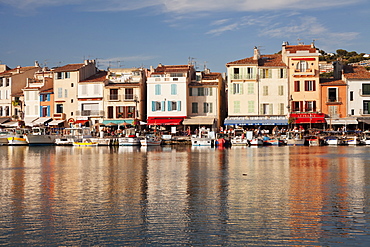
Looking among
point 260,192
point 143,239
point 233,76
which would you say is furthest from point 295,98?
point 143,239

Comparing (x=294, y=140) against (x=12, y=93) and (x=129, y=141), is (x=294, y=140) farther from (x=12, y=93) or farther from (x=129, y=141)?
(x=12, y=93)

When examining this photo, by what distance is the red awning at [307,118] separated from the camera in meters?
73.8

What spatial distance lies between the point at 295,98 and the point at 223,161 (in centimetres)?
3302

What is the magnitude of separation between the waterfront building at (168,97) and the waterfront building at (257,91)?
673cm

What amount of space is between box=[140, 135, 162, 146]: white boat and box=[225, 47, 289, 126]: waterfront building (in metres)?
10.5

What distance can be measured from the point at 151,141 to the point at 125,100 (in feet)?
34.5

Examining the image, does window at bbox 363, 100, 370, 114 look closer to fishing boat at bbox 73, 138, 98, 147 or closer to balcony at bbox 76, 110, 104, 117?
fishing boat at bbox 73, 138, 98, 147

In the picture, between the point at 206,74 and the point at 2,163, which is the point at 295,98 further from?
the point at 2,163

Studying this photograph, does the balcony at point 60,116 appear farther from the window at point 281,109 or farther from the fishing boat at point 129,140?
the window at point 281,109

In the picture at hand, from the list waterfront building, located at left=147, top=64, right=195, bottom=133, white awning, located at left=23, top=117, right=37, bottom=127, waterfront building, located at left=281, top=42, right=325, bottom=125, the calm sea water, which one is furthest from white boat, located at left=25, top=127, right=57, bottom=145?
the calm sea water

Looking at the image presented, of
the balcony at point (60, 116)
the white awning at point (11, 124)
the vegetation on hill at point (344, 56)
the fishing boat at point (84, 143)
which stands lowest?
the fishing boat at point (84, 143)

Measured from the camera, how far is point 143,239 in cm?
1767

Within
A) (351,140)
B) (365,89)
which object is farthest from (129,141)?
(365,89)

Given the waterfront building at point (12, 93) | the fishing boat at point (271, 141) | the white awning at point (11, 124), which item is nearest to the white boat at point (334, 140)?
the fishing boat at point (271, 141)
